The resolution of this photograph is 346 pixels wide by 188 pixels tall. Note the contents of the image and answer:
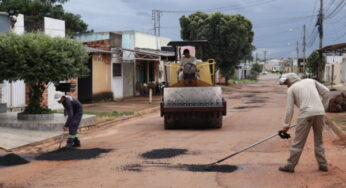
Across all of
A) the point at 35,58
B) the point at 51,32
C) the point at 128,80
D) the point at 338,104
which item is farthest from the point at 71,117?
the point at 128,80

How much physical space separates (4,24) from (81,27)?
33268mm

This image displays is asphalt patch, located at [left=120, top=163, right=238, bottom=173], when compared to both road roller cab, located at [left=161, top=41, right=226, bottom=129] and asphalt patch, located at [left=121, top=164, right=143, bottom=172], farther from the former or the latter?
road roller cab, located at [left=161, top=41, right=226, bottom=129]

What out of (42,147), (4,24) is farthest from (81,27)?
(42,147)

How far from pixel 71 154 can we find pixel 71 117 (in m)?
1.11

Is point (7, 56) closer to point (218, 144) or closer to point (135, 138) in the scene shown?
point (135, 138)

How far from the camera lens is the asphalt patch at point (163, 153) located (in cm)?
970

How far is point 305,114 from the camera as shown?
7.80 m

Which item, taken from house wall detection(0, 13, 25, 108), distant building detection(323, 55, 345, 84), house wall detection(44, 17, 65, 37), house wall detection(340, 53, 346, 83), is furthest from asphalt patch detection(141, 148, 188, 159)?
house wall detection(340, 53, 346, 83)

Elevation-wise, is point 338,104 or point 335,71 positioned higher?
point 335,71

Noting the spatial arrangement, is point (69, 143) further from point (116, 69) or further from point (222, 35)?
point (222, 35)

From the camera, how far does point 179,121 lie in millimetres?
14680

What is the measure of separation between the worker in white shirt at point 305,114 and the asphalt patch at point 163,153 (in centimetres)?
263

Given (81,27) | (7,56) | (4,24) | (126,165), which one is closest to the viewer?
(126,165)

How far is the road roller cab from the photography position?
46.3 ft
